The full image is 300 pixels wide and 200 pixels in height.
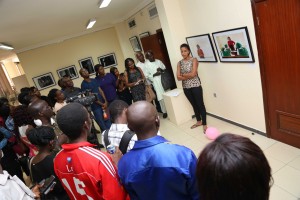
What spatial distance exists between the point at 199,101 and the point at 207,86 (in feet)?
1.99

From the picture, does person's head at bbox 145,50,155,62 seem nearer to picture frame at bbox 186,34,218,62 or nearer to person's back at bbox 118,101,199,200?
picture frame at bbox 186,34,218,62

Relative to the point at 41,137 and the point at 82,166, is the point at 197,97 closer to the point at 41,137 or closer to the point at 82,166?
the point at 41,137

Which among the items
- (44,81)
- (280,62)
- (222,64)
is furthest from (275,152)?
(44,81)

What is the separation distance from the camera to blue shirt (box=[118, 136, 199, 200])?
1.15 m

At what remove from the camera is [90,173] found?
131 centimetres

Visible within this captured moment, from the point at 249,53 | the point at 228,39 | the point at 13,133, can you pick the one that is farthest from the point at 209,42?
the point at 13,133

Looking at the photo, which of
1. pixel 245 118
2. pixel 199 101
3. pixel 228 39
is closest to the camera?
pixel 228 39

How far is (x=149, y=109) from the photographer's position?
1.35 metres

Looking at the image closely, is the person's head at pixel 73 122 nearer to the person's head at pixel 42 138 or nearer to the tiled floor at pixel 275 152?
the person's head at pixel 42 138

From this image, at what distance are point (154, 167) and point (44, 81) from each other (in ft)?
26.9

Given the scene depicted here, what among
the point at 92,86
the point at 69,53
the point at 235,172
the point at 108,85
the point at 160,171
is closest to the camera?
the point at 235,172

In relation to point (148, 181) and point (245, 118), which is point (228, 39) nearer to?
point (245, 118)

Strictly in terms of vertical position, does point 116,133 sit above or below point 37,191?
above

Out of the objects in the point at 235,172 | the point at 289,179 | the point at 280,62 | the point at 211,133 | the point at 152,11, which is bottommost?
the point at 289,179
